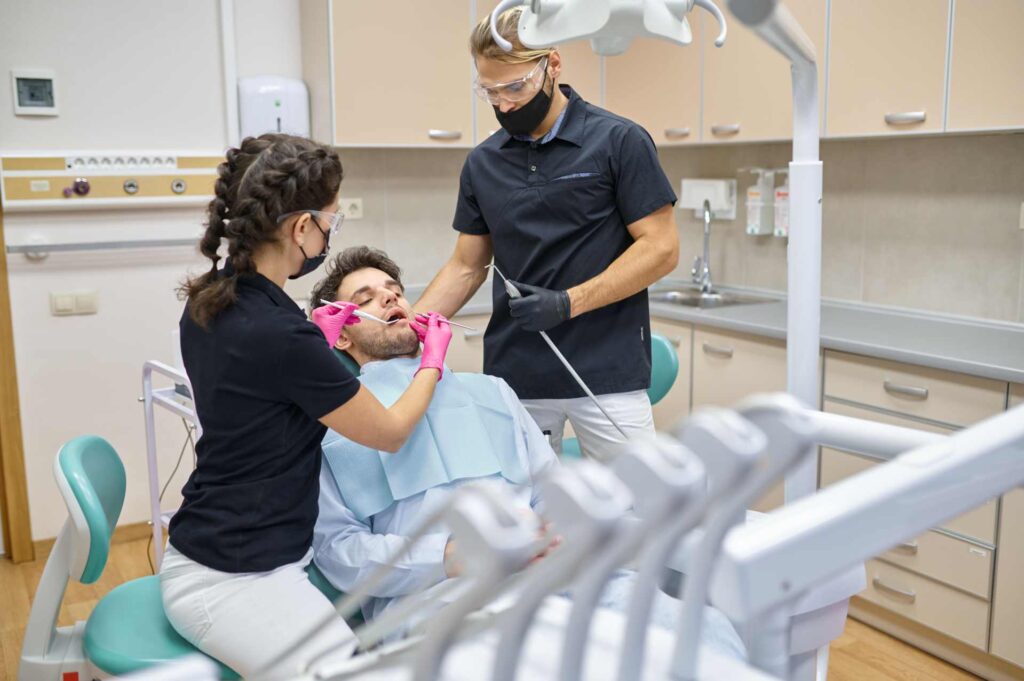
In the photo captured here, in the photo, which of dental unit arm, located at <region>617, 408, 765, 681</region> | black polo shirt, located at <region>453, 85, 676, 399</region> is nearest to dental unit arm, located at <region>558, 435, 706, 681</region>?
dental unit arm, located at <region>617, 408, 765, 681</region>

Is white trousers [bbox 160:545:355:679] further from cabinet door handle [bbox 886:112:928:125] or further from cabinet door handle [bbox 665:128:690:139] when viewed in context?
cabinet door handle [bbox 665:128:690:139]

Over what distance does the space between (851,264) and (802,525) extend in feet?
9.81

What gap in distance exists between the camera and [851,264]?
11.0ft

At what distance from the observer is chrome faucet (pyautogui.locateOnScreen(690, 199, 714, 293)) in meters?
3.74

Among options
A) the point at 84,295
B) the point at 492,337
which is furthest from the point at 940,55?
the point at 84,295

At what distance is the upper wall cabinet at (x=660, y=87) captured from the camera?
3471 millimetres

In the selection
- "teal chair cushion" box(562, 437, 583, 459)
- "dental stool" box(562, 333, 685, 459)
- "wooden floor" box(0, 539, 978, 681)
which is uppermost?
"dental stool" box(562, 333, 685, 459)

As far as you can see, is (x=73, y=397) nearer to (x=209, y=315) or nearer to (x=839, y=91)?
(x=209, y=315)

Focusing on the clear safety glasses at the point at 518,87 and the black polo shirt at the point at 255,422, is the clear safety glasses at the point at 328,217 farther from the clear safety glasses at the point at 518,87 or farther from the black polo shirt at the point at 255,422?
the clear safety glasses at the point at 518,87

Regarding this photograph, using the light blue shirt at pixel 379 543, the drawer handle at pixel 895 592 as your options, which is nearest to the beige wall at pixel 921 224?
the drawer handle at pixel 895 592

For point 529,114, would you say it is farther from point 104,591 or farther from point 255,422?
point 104,591

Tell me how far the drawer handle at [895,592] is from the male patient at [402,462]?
4.31 ft

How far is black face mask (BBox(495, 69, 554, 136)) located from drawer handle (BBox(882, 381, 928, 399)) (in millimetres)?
1262

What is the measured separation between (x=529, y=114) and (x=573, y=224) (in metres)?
0.25
